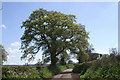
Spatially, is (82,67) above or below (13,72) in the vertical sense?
below

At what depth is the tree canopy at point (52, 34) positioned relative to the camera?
3312cm

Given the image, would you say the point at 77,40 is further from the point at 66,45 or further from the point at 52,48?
the point at 52,48

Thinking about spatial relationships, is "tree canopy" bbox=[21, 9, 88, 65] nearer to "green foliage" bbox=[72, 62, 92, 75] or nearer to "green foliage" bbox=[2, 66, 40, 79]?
"green foliage" bbox=[72, 62, 92, 75]

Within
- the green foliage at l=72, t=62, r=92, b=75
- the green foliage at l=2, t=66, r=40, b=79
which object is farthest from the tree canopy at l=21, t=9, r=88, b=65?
the green foliage at l=2, t=66, r=40, b=79

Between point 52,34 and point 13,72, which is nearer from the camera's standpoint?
point 13,72

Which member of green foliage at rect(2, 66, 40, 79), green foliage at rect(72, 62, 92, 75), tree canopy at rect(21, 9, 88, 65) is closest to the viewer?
green foliage at rect(2, 66, 40, 79)

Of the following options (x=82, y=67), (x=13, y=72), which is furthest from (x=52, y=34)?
(x=13, y=72)

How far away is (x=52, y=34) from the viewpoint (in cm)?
3309

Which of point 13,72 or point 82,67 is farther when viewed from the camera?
point 82,67

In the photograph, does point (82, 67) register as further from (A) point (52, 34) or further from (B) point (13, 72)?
(B) point (13, 72)

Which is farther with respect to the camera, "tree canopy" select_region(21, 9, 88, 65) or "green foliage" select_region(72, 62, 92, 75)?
"tree canopy" select_region(21, 9, 88, 65)

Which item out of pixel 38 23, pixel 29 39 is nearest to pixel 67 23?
pixel 38 23

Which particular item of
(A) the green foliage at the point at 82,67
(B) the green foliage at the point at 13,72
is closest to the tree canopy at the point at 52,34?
(A) the green foliage at the point at 82,67

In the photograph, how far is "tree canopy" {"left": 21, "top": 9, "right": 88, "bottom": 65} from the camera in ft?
109
